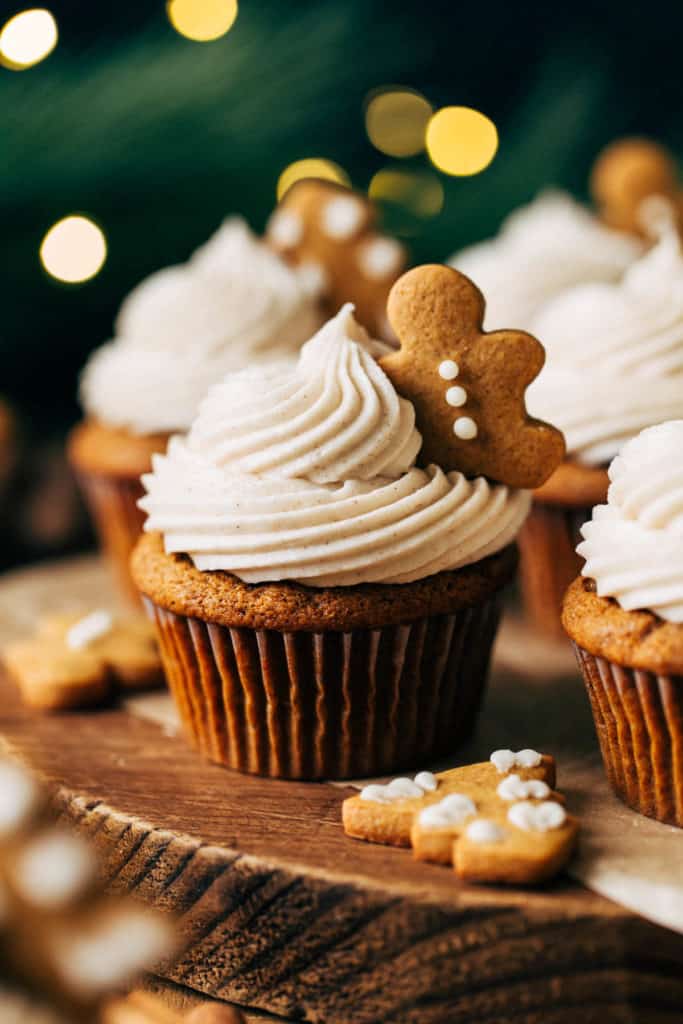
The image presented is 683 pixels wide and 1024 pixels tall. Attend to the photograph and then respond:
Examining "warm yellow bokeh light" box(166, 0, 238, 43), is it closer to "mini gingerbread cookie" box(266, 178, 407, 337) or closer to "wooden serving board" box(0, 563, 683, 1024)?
"mini gingerbread cookie" box(266, 178, 407, 337)

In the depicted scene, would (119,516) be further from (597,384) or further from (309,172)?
(309,172)

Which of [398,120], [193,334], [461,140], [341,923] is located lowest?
[341,923]

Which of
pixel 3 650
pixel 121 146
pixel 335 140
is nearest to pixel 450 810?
pixel 3 650

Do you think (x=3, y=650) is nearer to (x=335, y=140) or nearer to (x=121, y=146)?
(x=121, y=146)

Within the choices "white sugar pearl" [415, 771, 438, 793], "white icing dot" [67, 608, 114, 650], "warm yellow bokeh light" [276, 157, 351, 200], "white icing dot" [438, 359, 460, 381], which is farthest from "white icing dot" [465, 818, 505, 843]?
"warm yellow bokeh light" [276, 157, 351, 200]

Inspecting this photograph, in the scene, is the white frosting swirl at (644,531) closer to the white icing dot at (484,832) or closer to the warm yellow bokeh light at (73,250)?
the white icing dot at (484,832)

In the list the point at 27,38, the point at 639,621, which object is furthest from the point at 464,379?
the point at 27,38
